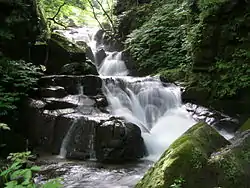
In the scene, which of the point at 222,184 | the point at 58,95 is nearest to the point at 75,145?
the point at 58,95

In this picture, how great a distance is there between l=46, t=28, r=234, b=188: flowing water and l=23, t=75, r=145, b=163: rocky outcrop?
29 cm

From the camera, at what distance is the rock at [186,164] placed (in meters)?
3.13

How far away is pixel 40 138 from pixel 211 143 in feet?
15.9

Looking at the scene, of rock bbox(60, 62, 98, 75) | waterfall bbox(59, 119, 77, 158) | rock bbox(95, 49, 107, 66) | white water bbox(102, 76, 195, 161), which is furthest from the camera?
rock bbox(95, 49, 107, 66)

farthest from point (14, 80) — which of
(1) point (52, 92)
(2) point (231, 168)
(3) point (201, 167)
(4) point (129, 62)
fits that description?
(4) point (129, 62)

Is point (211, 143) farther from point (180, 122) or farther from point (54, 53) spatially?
point (54, 53)

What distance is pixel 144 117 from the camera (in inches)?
358

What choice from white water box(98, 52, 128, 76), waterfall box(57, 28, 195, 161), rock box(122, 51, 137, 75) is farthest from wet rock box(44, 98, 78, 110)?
white water box(98, 52, 128, 76)

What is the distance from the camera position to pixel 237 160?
325 centimetres

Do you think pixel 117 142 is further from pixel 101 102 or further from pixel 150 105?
pixel 150 105

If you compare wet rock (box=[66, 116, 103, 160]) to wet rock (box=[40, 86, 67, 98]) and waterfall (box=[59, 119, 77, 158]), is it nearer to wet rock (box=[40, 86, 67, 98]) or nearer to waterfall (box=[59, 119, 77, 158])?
waterfall (box=[59, 119, 77, 158])

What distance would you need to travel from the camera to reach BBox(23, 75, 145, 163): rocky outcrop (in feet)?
20.9

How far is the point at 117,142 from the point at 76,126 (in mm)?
1214

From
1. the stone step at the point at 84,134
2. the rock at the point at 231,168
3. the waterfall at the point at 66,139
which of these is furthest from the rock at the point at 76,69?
Answer: the rock at the point at 231,168
